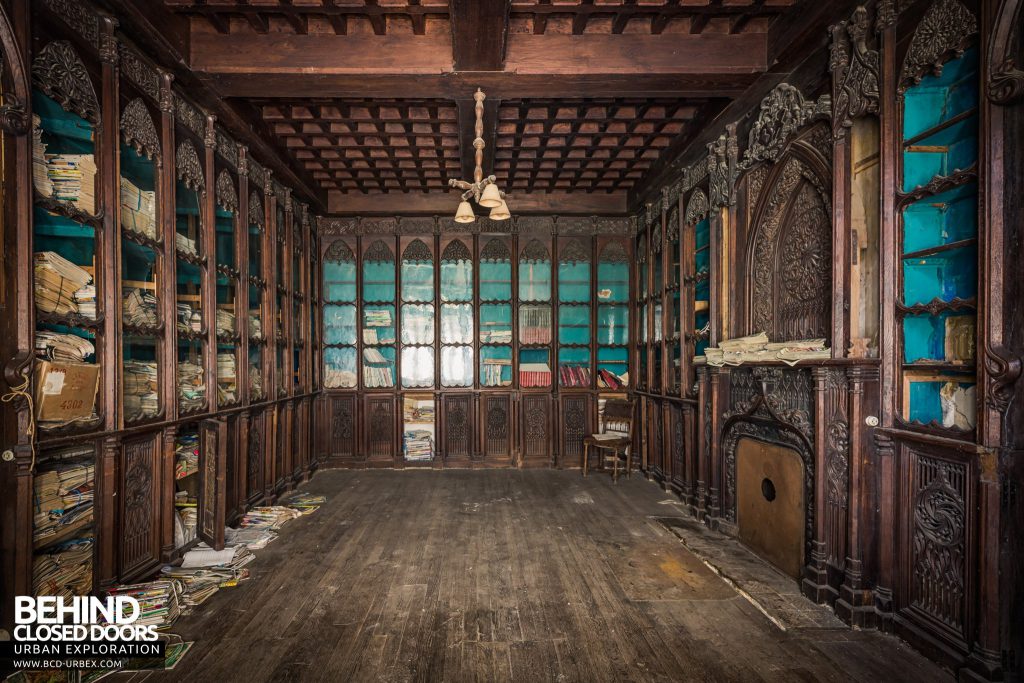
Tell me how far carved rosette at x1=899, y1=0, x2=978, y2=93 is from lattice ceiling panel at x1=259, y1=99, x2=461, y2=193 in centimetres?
315

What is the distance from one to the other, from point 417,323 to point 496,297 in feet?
3.82

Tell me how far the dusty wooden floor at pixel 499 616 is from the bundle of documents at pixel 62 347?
5.12ft

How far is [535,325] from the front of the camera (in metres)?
6.67

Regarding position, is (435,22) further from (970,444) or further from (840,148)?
(970,444)

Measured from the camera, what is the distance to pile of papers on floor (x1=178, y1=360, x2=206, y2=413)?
3.41m

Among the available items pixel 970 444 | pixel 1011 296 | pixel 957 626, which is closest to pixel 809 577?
pixel 957 626

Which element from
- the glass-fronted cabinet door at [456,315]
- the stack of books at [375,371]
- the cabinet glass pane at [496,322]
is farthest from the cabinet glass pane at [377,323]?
the cabinet glass pane at [496,322]

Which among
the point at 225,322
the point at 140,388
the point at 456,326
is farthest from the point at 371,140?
the point at 140,388

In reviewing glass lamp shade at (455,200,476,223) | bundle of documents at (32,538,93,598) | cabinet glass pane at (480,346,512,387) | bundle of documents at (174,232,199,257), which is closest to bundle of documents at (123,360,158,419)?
bundle of documents at (32,538,93,598)

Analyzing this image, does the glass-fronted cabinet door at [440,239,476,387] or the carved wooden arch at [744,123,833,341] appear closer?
the carved wooden arch at [744,123,833,341]

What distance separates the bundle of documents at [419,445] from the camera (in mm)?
6461

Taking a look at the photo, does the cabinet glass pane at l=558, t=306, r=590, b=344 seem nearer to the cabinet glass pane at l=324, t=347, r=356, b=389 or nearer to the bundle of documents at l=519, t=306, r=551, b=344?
the bundle of documents at l=519, t=306, r=551, b=344

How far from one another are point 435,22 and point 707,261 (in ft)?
10.0

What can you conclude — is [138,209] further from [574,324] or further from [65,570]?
[574,324]
